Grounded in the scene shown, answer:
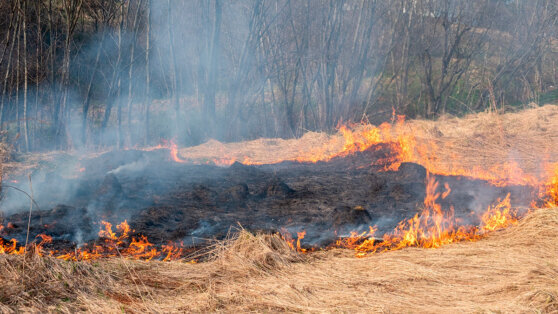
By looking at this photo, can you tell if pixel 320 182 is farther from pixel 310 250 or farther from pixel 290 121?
pixel 290 121

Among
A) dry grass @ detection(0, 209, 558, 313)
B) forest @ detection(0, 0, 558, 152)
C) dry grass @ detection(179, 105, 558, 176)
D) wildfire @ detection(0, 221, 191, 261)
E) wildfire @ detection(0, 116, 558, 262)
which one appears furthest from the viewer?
forest @ detection(0, 0, 558, 152)

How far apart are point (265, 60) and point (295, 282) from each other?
1500cm

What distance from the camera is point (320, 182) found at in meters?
9.41

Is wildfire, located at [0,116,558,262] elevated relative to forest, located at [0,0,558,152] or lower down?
lower down

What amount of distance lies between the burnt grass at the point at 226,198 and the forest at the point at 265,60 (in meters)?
5.37

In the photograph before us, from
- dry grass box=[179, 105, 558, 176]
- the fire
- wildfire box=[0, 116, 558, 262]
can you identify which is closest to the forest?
dry grass box=[179, 105, 558, 176]

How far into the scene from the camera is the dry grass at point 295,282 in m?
3.40

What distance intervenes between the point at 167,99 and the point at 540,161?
17.9 metres

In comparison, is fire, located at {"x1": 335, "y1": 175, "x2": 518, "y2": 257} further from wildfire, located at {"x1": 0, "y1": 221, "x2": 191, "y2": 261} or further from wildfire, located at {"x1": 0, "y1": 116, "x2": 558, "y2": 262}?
wildfire, located at {"x1": 0, "y1": 221, "x2": 191, "y2": 261}

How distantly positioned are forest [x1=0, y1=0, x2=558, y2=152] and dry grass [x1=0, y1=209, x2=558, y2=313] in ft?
35.6

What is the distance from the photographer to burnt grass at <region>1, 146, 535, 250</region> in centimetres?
668

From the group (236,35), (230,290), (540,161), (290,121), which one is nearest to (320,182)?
(540,161)

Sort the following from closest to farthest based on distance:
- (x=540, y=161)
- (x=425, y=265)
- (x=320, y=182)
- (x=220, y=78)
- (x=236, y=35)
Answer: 1. (x=425, y=265)
2. (x=320, y=182)
3. (x=540, y=161)
4. (x=236, y=35)
5. (x=220, y=78)

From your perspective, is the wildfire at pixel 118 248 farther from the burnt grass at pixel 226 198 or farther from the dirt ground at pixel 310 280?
the dirt ground at pixel 310 280
